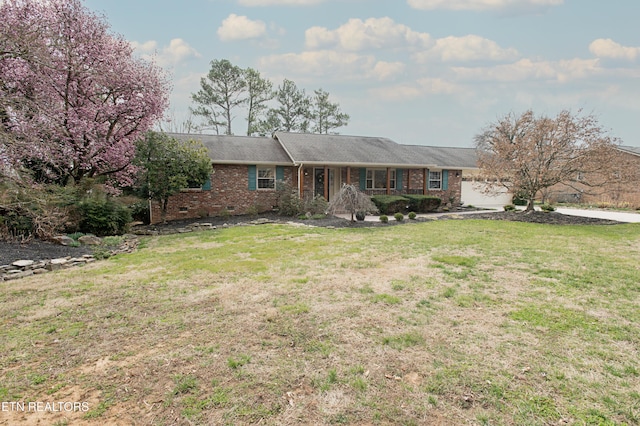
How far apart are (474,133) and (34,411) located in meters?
34.8

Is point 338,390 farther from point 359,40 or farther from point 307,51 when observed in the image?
point 307,51

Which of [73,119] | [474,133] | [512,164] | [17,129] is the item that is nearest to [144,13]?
[73,119]

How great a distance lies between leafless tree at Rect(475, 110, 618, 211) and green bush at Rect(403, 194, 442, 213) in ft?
9.97

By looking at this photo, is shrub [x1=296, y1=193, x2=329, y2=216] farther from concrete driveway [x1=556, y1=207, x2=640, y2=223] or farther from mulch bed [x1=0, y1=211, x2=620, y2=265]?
concrete driveway [x1=556, y1=207, x2=640, y2=223]

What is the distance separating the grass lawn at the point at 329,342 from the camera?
250 centimetres

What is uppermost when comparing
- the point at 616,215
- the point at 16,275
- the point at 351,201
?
the point at 351,201

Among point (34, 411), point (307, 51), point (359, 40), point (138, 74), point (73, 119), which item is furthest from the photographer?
point (307, 51)

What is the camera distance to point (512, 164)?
48.2ft

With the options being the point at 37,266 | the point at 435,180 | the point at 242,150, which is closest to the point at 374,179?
the point at 435,180

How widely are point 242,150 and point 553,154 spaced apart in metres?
13.6

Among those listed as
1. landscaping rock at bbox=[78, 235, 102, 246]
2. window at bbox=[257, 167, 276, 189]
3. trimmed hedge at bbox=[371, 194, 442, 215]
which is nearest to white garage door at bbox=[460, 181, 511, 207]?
trimmed hedge at bbox=[371, 194, 442, 215]

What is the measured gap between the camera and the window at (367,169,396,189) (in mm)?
18328

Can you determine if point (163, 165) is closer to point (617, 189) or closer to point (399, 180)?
point (399, 180)

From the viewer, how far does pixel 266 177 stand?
53.9 ft
